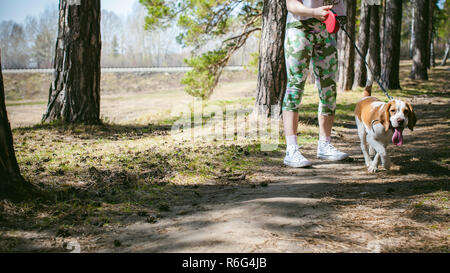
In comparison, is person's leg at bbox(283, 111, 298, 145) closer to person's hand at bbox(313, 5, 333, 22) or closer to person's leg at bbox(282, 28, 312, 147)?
person's leg at bbox(282, 28, 312, 147)

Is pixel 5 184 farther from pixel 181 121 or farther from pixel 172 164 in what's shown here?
pixel 181 121

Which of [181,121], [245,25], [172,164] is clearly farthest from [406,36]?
[172,164]

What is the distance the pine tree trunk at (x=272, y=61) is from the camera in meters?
7.07

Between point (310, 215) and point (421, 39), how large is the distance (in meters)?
16.8

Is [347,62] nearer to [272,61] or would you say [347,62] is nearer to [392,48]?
[392,48]

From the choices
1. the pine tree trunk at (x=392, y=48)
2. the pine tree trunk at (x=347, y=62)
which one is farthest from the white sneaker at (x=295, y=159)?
the pine tree trunk at (x=392, y=48)

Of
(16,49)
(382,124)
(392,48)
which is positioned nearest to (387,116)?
(382,124)

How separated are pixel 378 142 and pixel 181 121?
505 cm

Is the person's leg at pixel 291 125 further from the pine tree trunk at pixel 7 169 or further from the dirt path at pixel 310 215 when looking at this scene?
the pine tree trunk at pixel 7 169

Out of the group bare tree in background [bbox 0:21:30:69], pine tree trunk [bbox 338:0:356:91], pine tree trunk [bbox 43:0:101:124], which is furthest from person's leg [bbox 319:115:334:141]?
bare tree in background [bbox 0:21:30:69]

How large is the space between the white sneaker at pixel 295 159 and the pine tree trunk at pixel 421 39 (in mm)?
14971

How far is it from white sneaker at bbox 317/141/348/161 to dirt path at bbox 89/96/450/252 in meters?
0.24

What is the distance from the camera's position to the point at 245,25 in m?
11.3
